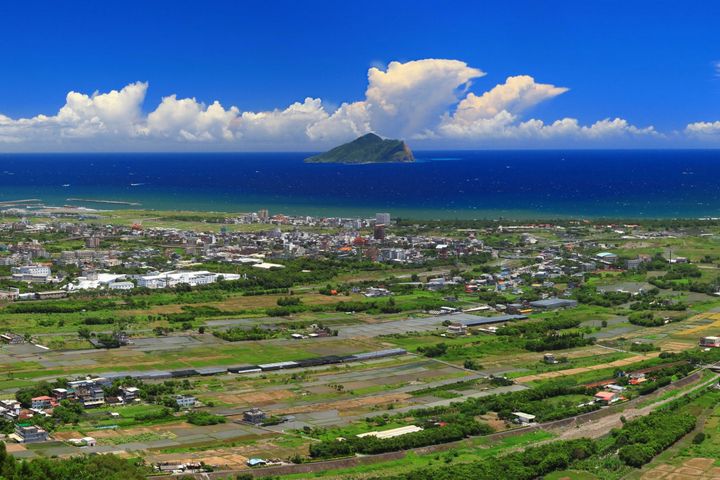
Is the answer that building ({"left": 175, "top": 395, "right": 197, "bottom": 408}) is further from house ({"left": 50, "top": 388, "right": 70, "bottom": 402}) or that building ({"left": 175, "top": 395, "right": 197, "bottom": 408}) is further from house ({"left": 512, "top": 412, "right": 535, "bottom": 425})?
house ({"left": 512, "top": 412, "right": 535, "bottom": 425})

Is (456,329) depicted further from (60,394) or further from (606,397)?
(60,394)

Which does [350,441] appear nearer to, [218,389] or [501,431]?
[501,431]

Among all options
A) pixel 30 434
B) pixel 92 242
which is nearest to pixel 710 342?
pixel 30 434

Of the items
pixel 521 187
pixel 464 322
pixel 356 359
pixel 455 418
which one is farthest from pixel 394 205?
pixel 455 418

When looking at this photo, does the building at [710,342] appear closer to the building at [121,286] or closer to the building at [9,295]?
the building at [121,286]

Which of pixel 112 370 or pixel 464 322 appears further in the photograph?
pixel 464 322

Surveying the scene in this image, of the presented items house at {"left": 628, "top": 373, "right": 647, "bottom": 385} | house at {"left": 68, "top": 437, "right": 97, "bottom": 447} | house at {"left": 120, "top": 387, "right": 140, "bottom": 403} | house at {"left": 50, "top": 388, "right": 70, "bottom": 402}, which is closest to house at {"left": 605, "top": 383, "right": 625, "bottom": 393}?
house at {"left": 628, "top": 373, "right": 647, "bottom": 385}
